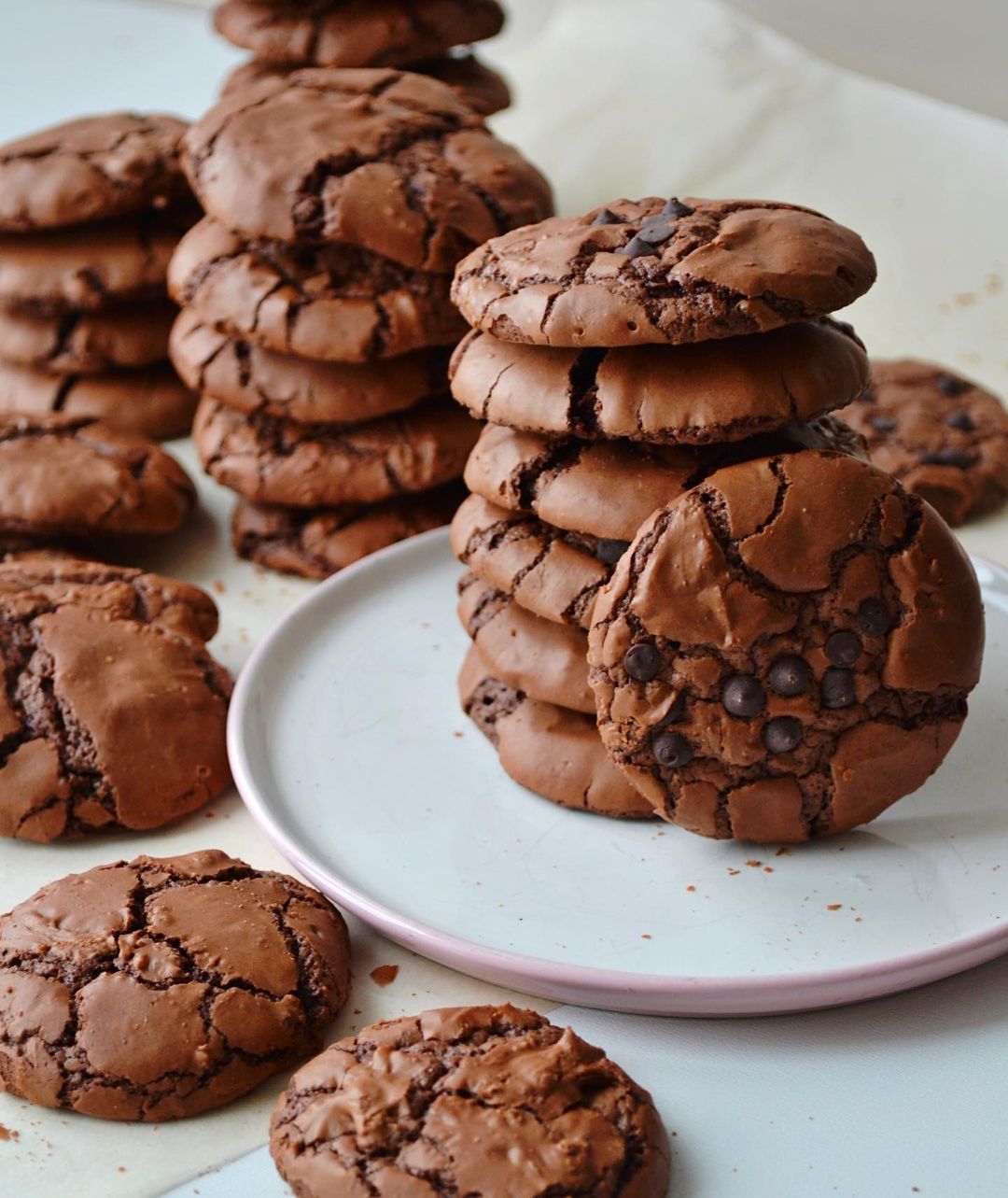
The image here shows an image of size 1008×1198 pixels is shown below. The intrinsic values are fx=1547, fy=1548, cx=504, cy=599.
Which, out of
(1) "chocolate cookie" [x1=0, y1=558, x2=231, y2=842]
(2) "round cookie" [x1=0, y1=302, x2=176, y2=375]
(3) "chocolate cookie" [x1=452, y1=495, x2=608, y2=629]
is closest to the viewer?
(3) "chocolate cookie" [x1=452, y1=495, x2=608, y2=629]

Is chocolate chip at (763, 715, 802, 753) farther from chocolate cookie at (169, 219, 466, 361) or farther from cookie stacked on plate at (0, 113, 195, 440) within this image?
cookie stacked on plate at (0, 113, 195, 440)

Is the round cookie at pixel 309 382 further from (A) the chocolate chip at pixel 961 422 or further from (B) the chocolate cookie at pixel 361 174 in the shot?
(A) the chocolate chip at pixel 961 422

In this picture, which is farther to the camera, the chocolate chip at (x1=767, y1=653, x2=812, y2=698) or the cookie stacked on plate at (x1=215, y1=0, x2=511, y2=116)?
the cookie stacked on plate at (x1=215, y1=0, x2=511, y2=116)

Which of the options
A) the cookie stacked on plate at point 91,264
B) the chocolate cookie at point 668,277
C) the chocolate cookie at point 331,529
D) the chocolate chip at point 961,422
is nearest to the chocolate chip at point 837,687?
the chocolate cookie at point 668,277

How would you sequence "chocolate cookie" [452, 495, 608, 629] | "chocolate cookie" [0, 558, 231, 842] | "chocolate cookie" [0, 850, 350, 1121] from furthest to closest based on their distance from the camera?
"chocolate cookie" [0, 558, 231, 842] → "chocolate cookie" [452, 495, 608, 629] → "chocolate cookie" [0, 850, 350, 1121]

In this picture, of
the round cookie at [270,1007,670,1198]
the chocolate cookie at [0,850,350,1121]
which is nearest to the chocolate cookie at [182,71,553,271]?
the chocolate cookie at [0,850,350,1121]

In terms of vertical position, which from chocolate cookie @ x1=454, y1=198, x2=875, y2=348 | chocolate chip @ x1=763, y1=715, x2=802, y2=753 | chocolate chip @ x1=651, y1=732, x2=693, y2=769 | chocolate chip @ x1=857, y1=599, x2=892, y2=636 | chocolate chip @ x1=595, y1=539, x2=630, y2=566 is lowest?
chocolate chip @ x1=651, y1=732, x2=693, y2=769
